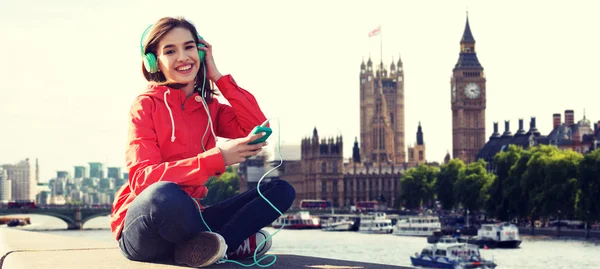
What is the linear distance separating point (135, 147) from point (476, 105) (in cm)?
11778

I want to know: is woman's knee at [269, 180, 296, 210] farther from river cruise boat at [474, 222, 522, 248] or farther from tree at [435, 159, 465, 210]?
tree at [435, 159, 465, 210]

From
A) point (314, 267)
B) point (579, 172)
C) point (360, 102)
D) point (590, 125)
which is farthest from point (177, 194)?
point (360, 102)

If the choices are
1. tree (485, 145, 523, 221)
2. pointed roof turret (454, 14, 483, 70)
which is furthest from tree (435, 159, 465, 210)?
pointed roof turret (454, 14, 483, 70)

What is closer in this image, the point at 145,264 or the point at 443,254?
the point at 145,264

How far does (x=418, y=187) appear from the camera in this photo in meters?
96.6

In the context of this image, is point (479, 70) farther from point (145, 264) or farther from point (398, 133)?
point (145, 264)

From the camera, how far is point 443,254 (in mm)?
44031

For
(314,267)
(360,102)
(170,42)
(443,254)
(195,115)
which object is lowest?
(443,254)

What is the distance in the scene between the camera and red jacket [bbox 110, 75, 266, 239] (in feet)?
17.2

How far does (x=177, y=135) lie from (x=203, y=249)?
75 centimetres

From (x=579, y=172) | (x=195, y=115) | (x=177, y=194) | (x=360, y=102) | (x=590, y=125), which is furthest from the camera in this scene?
(x=360, y=102)

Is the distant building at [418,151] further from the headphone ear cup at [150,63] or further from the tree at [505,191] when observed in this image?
the headphone ear cup at [150,63]

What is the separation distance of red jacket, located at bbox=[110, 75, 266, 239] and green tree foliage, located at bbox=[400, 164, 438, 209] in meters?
89.3

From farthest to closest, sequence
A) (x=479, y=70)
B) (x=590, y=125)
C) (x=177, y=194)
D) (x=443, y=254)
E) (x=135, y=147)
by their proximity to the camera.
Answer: (x=479, y=70), (x=590, y=125), (x=443, y=254), (x=135, y=147), (x=177, y=194)
